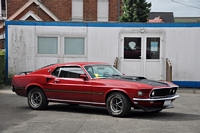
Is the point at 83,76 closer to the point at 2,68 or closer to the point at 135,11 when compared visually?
the point at 2,68

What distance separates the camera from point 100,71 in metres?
10.4

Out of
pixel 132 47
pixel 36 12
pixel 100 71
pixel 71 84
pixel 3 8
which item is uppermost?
pixel 3 8

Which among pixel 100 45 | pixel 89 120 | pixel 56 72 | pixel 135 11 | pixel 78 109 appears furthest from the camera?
pixel 135 11

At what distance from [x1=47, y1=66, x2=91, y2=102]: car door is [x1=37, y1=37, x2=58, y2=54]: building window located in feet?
25.4

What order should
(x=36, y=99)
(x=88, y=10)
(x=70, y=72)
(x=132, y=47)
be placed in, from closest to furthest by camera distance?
(x=70, y=72), (x=36, y=99), (x=132, y=47), (x=88, y=10)

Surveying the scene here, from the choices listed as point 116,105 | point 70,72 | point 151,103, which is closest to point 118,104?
point 116,105

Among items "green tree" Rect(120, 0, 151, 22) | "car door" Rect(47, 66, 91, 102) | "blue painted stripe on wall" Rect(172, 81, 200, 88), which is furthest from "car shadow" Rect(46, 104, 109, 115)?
"green tree" Rect(120, 0, 151, 22)

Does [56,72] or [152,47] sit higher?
[152,47]

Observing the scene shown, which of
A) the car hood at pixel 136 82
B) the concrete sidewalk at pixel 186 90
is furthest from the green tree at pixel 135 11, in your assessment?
the car hood at pixel 136 82

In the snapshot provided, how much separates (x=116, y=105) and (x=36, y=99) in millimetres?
2746

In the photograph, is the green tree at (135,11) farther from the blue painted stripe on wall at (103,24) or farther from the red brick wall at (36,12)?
the blue painted stripe on wall at (103,24)

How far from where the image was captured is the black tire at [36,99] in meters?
10.8

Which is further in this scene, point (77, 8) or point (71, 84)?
point (77, 8)

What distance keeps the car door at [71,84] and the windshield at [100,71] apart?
10.3 inches
